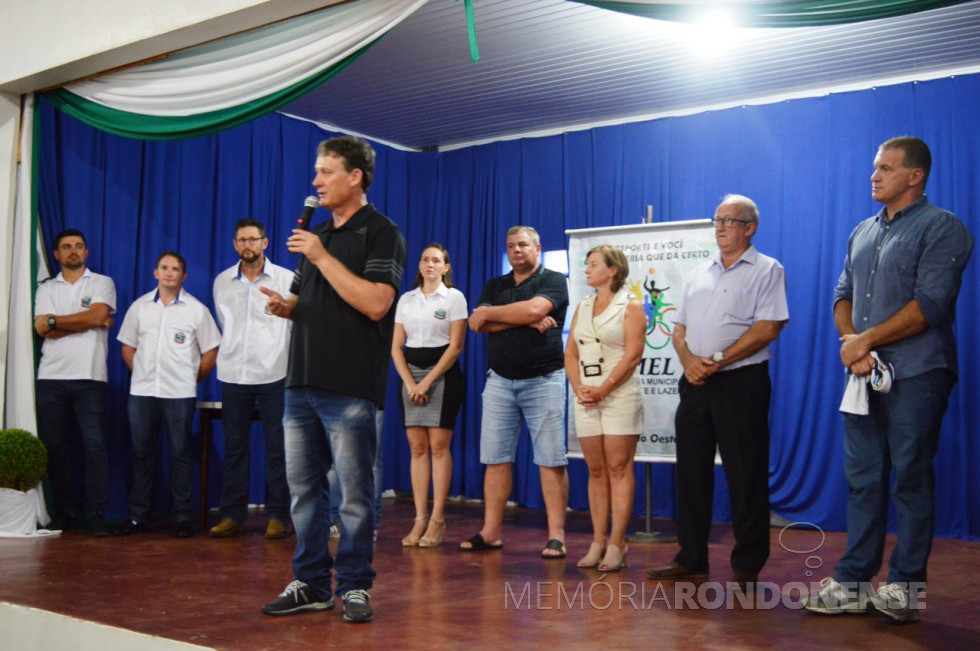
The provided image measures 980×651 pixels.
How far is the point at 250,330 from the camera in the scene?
5.30 meters

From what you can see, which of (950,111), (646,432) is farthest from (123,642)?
(950,111)

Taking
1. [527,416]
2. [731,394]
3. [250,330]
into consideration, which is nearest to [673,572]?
[731,394]

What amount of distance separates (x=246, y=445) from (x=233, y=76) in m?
2.12

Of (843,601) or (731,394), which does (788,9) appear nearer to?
(731,394)

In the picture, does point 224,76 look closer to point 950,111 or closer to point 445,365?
point 445,365

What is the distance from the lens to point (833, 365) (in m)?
5.91

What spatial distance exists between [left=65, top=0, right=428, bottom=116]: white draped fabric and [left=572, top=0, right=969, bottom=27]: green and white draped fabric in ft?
2.98

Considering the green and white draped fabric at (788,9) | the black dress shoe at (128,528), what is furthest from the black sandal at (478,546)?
the green and white draped fabric at (788,9)

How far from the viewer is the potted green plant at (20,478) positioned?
4570 millimetres

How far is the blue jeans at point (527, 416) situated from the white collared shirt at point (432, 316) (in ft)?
1.28

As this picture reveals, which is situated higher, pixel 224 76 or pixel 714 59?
pixel 714 59

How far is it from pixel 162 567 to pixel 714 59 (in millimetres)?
4157

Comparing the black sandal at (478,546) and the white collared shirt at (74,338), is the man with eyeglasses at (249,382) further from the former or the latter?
the black sandal at (478,546)

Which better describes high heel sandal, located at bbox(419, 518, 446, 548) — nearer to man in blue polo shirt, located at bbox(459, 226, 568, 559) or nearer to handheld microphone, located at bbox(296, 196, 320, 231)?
man in blue polo shirt, located at bbox(459, 226, 568, 559)
